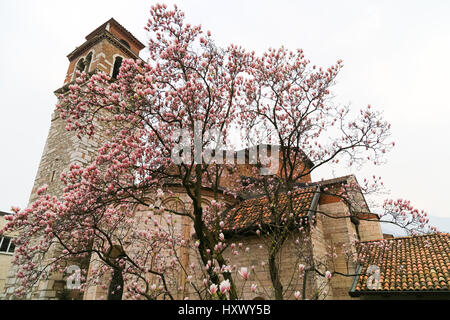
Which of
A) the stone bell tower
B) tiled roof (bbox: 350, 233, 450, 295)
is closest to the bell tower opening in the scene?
the stone bell tower

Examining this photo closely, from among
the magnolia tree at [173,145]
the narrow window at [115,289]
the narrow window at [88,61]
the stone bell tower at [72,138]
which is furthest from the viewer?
the narrow window at [88,61]

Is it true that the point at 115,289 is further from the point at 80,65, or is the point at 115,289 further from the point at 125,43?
the point at 125,43

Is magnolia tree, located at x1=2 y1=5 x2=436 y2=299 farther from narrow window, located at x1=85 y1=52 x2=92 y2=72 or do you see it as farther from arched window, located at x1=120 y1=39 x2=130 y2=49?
arched window, located at x1=120 y1=39 x2=130 y2=49

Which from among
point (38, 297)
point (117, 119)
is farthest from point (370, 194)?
point (38, 297)

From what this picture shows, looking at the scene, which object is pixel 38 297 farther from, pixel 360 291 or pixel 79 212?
pixel 360 291

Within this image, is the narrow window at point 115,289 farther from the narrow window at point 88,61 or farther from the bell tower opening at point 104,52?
the narrow window at point 88,61

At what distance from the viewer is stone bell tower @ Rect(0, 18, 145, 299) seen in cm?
1215

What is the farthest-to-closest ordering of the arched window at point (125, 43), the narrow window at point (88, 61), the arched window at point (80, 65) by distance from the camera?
the arched window at point (125, 43)
the arched window at point (80, 65)
the narrow window at point (88, 61)

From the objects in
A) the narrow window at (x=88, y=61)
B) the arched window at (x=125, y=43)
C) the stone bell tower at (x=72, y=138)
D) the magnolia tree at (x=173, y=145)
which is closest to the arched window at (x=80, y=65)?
the stone bell tower at (x=72, y=138)

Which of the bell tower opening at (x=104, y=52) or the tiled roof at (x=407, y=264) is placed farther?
the bell tower opening at (x=104, y=52)

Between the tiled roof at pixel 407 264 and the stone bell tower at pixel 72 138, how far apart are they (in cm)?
1396

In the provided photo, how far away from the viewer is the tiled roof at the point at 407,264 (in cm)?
841
